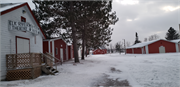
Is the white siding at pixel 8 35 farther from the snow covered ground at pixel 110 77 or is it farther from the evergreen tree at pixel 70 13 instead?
the evergreen tree at pixel 70 13

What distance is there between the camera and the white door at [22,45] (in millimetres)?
9945

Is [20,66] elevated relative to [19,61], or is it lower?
lower

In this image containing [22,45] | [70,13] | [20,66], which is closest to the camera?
[20,66]

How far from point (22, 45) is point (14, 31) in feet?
4.58

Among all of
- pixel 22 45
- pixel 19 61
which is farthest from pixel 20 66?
pixel 22 45

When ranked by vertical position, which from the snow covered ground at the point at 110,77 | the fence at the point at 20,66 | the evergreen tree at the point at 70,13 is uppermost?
the evergreen tree at the point at 70,13

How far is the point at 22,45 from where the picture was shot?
34.1 ft

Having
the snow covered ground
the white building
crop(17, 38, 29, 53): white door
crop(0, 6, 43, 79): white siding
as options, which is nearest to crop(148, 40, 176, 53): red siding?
the snow covered ground

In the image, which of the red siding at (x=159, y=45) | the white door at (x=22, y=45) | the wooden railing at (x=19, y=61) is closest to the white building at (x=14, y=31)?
the white door at (x=22, y=45)

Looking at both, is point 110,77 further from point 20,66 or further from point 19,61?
point 19,61

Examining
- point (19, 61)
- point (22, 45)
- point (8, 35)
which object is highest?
point (8, 35)

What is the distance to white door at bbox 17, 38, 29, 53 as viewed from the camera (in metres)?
9.94

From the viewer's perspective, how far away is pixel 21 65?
855cm

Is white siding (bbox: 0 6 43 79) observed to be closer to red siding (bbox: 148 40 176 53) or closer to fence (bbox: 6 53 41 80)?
fence (bbox: 6 53 41 80)
